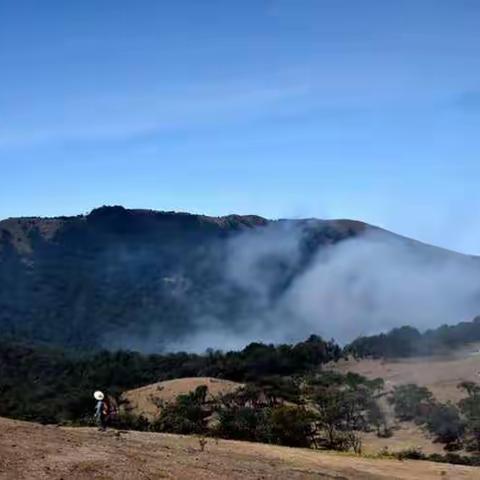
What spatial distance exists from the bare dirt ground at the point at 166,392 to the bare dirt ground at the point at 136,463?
143 feet

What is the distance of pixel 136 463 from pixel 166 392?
58590 millimetres

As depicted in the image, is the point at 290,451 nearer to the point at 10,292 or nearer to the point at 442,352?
the point at 442,352

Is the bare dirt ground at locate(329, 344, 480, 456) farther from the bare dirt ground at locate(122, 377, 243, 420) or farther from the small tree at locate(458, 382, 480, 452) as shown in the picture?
the bare dirt ground at locate(122, 377, 243, 420)

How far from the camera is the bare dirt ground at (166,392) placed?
2886 inches

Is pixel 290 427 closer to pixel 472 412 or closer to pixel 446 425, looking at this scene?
pixel 446 425

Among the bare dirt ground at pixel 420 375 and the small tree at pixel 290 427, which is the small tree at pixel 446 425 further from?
the small tree at pixel 290 427

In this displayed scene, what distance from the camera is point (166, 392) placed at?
7794 cm

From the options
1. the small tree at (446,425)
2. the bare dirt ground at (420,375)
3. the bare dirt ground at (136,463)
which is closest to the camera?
the bare dirt ground at (136,463)

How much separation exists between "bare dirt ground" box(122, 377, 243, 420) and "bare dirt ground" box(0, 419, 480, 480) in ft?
143

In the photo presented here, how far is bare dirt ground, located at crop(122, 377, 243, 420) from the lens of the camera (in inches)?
2886

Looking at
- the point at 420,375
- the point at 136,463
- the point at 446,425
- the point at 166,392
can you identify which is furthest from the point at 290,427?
the point at 420,375

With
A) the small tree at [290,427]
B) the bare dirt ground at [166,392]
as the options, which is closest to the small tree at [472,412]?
the small tree at [290,427]

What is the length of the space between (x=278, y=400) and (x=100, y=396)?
46.8 m

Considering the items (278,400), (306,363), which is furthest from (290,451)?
(306,363)
